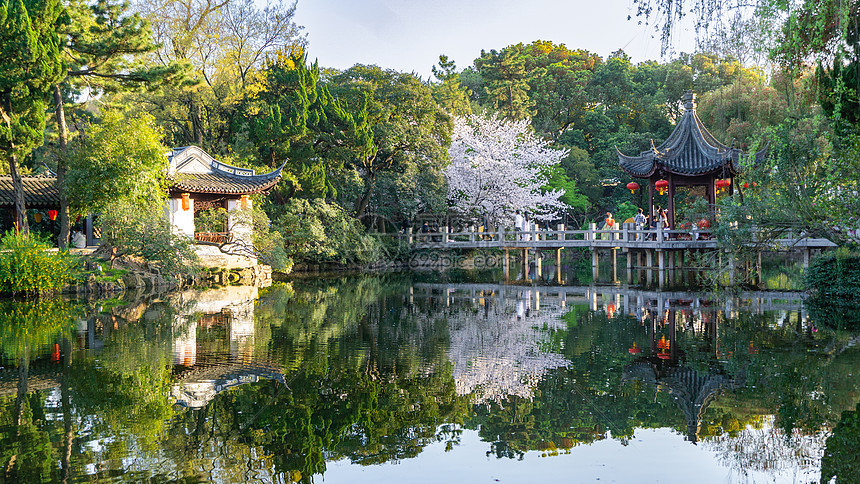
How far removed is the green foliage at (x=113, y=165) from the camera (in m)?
16.4

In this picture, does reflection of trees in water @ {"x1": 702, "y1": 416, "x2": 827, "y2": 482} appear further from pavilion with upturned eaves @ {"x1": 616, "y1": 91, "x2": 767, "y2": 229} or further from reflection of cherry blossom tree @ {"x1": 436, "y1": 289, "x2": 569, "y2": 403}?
pavilion with upturned eaves @ {"x1": 616, "y1": 91, "x2": 767, "y2": 229}

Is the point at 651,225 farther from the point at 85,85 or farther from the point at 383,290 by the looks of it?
the point at 85,85

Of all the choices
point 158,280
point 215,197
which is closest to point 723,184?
point 215,197

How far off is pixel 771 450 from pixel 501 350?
13.2 feet

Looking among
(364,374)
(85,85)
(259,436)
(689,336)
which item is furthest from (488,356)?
(85,85)

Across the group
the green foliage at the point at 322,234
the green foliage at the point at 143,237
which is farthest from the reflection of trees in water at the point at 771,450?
the green foliage at the point at 322,234

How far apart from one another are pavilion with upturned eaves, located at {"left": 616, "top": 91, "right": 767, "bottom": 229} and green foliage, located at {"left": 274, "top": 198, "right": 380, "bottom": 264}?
10.2 meters

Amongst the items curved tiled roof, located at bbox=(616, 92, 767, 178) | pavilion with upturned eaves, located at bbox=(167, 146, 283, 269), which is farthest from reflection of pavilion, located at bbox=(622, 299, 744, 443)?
pavilion with upturned eaves, located at bbox=(167, 146, 283, 269)

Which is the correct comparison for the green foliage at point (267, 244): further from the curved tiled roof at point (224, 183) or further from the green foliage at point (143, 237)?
the green foliage at point (143, 237)

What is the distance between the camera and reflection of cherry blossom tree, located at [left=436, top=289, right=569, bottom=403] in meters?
6.33

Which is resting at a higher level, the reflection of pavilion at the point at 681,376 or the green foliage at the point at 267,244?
the green foliage at the point at 267,244

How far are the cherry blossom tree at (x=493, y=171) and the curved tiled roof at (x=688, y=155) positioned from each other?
26.1ft

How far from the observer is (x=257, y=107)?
24516mm

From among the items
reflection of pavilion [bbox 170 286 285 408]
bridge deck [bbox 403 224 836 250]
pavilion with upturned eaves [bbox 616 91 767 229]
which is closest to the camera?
reflection of pavilion [bbox 170 286 285 408]
